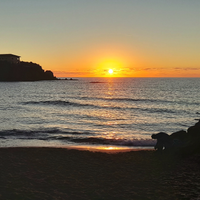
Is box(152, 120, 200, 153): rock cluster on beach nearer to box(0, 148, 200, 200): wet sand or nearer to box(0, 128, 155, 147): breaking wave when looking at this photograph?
box(0, 148, 200, 200): wet sand

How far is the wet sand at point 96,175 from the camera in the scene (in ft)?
33.0

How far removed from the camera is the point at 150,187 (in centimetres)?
1081

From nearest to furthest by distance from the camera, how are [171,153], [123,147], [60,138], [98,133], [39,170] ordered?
[39,170]
[171,153]
[123,147]
[60,138]
[98,133]

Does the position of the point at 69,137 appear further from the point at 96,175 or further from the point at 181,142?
the point at 96,175

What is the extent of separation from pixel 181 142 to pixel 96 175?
6.82m

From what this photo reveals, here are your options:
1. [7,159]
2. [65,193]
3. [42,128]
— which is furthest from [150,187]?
[42,128]

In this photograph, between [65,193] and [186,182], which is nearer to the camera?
[65,193]

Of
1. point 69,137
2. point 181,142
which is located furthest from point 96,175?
point 69,137

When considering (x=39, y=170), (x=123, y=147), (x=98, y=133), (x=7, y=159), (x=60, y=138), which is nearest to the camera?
(x=39, y=170)

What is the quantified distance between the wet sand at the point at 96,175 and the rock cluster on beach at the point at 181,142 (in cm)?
64

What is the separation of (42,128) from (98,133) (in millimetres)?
6839

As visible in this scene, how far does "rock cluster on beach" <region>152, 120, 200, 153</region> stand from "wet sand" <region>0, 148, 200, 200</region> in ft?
2.11

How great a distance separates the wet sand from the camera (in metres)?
10.1

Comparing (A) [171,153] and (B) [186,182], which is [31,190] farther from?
(A) [171,153]
